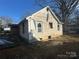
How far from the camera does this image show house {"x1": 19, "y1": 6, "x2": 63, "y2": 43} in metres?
20.8

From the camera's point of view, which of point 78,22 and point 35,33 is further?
point 78,22

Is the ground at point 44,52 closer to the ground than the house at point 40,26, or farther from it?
closer to the ground

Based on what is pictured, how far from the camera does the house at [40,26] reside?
68.1 feet

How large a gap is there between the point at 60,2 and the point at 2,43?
23.0 meters

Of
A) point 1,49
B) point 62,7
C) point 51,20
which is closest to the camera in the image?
point 1,49

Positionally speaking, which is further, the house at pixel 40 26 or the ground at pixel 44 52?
the house at pixel 40 26

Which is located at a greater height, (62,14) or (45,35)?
(62,14)

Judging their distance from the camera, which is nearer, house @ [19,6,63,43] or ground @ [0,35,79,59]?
ground @ [0,35,79,59]

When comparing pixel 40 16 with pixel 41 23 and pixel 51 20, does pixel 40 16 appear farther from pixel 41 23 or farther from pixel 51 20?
pixel 51 20

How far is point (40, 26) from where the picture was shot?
22.3 m

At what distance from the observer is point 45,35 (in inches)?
898

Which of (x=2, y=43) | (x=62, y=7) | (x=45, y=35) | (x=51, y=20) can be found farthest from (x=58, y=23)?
(x=2, y=43)

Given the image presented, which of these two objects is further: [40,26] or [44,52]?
[40,26]

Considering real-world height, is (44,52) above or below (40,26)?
below
